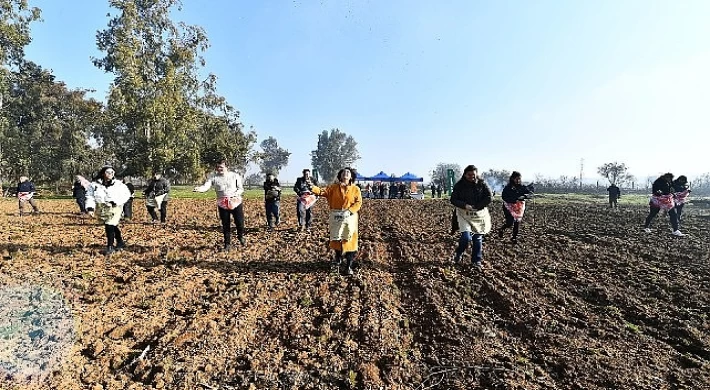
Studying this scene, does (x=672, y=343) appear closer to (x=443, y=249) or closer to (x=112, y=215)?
(x=443, y=249)

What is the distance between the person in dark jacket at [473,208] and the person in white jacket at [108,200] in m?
6.03

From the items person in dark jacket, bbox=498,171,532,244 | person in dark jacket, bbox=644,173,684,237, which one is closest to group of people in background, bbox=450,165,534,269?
person in dark jacket, bbox=498,171,532,244

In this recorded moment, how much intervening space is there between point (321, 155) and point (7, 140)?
10237cm

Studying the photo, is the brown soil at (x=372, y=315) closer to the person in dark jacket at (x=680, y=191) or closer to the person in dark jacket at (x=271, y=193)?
the person in dark jacket at (x=271, y=193)

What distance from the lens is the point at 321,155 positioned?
136m

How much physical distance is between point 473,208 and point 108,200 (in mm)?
6436

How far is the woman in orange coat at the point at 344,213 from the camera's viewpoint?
673 centimetres

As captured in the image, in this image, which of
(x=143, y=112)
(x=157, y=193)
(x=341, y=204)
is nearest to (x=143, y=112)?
(x=143, y=112)

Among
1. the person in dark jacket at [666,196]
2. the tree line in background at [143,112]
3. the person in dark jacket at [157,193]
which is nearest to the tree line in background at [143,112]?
the tree line in background at [143,112]

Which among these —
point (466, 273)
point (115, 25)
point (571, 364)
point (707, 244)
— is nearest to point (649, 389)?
point (571, 364)

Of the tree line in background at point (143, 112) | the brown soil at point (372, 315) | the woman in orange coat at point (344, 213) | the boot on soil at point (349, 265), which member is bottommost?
the brown soil at point (372, 315)

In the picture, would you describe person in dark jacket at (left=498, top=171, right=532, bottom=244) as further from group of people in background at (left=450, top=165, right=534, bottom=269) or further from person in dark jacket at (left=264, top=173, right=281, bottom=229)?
person in dark jacket at (left=264, top=173, right=281, bottom=229)

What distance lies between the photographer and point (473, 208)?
7.16 m

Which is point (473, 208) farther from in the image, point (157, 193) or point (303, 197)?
point (157, 193)
